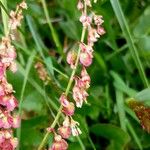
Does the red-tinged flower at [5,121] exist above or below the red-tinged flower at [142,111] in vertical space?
above

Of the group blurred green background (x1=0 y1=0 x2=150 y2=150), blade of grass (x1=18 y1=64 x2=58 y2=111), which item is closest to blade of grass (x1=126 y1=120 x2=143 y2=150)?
→ blurred green background (x1=0 y1=0 x2=150 y2=150)

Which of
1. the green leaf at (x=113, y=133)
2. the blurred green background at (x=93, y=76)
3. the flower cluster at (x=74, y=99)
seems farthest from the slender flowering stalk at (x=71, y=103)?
the green leaf at (x=113, y=133)

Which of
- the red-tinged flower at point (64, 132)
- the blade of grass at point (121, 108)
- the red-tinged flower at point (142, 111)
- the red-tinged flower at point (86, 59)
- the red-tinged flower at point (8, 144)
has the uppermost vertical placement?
the red-tinged flower at point (86, 59)

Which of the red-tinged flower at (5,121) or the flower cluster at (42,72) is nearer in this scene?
the red-tinged flower at (5,121)

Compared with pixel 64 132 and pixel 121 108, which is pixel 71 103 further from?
pixel 121 108

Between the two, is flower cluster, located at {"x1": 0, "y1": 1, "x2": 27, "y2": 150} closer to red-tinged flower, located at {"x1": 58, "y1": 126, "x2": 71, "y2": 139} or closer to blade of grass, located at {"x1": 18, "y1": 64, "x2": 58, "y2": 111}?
red-tinged flower, located at {"x1": 58, "y1": 126, "x2": 71, "y2": 139}

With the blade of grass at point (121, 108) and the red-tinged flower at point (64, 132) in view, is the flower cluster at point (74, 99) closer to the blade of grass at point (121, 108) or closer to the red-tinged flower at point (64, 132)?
the red-tinged flower at point (64, 132)

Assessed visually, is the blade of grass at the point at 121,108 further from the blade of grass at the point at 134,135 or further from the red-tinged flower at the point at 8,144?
the red-tinged flower at the point at 8,144

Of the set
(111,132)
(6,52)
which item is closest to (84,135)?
(111,132)

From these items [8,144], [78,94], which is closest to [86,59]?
[78,94]
